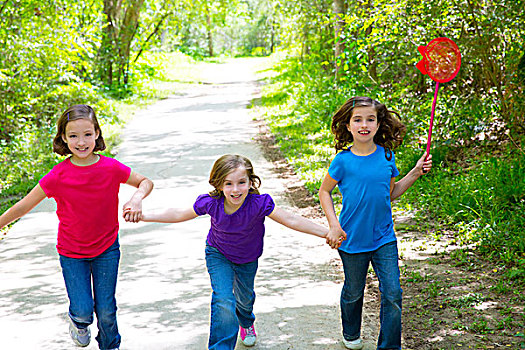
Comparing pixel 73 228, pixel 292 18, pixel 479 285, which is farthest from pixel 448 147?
pixel 292 18

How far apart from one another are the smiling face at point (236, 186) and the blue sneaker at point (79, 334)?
137 cm

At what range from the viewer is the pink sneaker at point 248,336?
408 centimetres

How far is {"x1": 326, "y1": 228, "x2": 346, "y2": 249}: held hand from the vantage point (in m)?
3.65

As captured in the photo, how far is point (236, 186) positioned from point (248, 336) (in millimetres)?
1192

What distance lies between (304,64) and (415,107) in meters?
13.0

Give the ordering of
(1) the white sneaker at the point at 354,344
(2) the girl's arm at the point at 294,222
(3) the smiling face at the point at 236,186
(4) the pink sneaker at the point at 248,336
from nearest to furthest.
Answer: (3) the smiling face at the point at 236,186 < (2) the girl's arm at the point at 294,222 < (1) the white sneaker at the point at 354,344 < (4) the pink sneaker at the point at 248,336

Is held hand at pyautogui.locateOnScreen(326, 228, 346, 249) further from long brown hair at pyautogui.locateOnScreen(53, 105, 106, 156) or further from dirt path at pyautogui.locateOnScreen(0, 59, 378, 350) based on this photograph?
long brown hair at pyautogui.locateOnScreen(53, 105, 106, 156)

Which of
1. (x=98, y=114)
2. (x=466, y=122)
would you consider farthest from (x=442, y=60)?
(x=98, y=114)

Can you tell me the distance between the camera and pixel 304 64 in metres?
22.6

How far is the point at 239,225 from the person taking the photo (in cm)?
365

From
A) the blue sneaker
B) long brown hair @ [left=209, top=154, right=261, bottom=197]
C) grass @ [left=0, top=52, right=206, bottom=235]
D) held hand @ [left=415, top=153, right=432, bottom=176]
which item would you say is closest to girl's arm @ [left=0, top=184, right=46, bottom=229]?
the blue sneaker

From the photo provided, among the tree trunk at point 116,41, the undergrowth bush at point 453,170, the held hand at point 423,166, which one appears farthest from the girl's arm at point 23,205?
the tree trunk at point 116,41

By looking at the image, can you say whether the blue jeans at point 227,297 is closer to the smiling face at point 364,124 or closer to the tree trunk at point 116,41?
the smiling face at point 364,124

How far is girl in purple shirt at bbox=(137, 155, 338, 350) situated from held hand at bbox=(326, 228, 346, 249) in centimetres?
7
